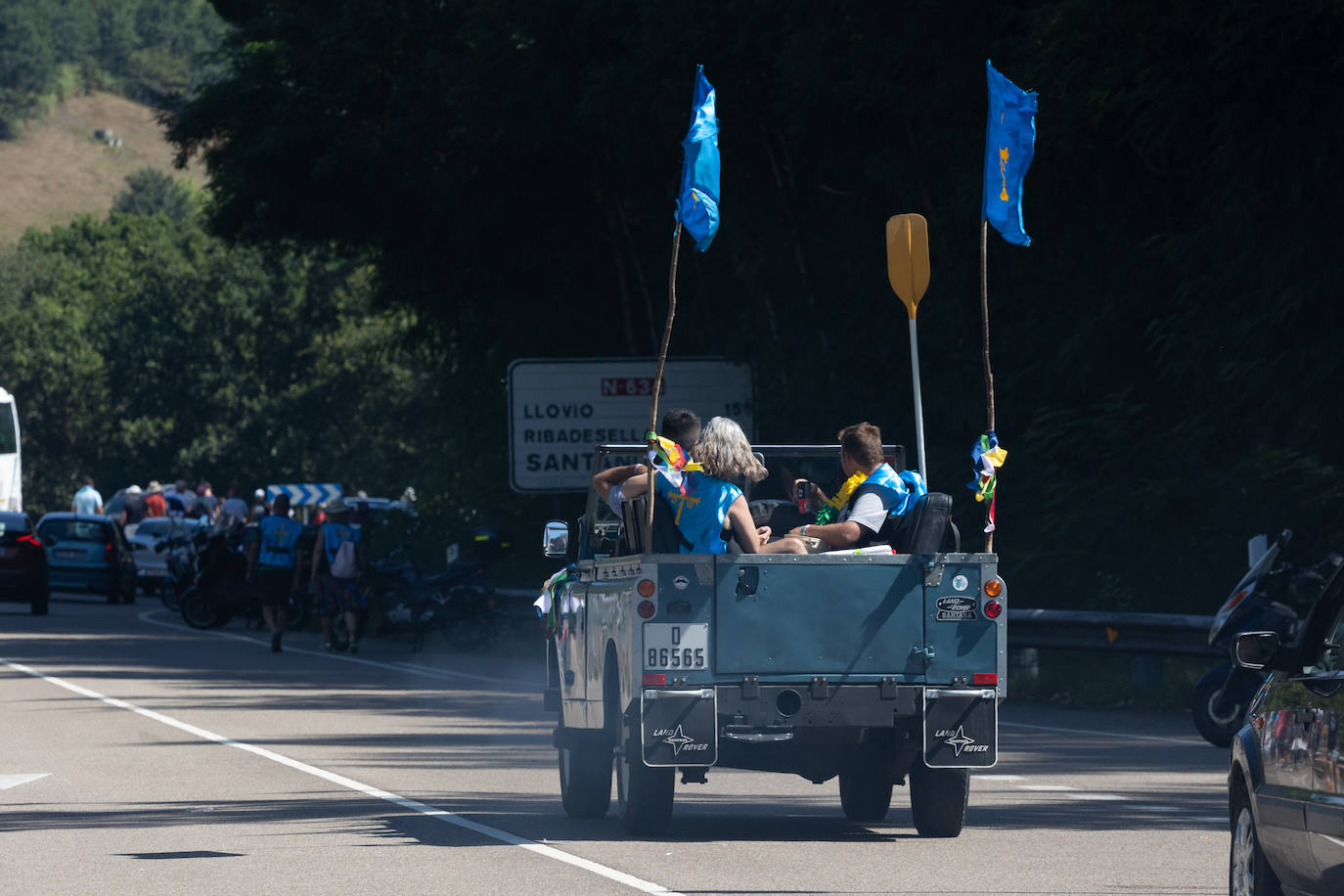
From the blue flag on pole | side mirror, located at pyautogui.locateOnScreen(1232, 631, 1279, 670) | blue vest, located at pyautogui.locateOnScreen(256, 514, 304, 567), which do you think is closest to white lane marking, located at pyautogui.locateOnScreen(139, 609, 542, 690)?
blue vest, located at pyautogui.locateOnScreen(256, 514, 304, 567)

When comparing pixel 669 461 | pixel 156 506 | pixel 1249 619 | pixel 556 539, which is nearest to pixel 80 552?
pixel 156 506

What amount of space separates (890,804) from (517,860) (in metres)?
3.01

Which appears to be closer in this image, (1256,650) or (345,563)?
(1256,650)

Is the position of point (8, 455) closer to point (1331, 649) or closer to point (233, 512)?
point (233, 512)

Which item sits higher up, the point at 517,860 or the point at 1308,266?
the point at 1308,266

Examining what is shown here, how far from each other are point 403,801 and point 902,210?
1587 centimetres

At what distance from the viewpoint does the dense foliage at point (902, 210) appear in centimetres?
2016

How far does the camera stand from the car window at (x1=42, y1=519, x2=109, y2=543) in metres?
43.0

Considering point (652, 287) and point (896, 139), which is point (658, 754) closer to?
point (896, 139)

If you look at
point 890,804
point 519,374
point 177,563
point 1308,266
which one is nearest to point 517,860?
point 890,804

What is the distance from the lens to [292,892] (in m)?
9.51

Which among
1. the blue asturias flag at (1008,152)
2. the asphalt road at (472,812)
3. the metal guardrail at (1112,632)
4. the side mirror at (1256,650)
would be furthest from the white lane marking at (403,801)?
the metal guardrail at (1112,632)

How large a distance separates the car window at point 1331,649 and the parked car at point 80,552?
1483 inches

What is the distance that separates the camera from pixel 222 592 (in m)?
34.9
